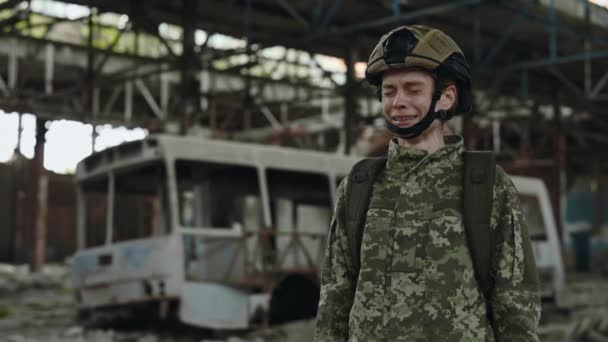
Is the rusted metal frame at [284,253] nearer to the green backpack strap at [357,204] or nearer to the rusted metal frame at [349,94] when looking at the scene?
the rusted metal frame at [349,94]

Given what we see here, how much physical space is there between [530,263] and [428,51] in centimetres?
64

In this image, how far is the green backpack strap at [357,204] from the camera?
256 centimetres

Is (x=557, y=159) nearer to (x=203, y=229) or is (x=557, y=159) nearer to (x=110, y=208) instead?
(x=203, y=229)

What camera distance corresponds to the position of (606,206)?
30.0 metres

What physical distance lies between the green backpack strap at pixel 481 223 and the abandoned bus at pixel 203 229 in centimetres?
740

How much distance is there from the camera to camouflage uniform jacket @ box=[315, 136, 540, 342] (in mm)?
2408

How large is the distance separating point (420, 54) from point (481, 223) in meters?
0.49

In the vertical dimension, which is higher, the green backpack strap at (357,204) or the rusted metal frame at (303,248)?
the green backpack strap at (357,204)

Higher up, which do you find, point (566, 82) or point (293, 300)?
point (566, 82)

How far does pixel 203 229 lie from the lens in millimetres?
10078

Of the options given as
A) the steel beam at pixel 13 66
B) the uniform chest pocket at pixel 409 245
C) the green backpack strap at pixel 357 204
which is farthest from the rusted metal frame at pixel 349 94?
the uniform chest pocket at pixel 409 245

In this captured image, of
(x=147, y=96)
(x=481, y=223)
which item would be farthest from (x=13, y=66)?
(x=481, y=223)

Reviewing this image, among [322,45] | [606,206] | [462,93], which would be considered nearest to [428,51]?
[462,93]

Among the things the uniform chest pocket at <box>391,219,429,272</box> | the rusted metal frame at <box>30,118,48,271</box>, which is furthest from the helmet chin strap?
the rusted metal frame at <box>30,118,48,271</box>
